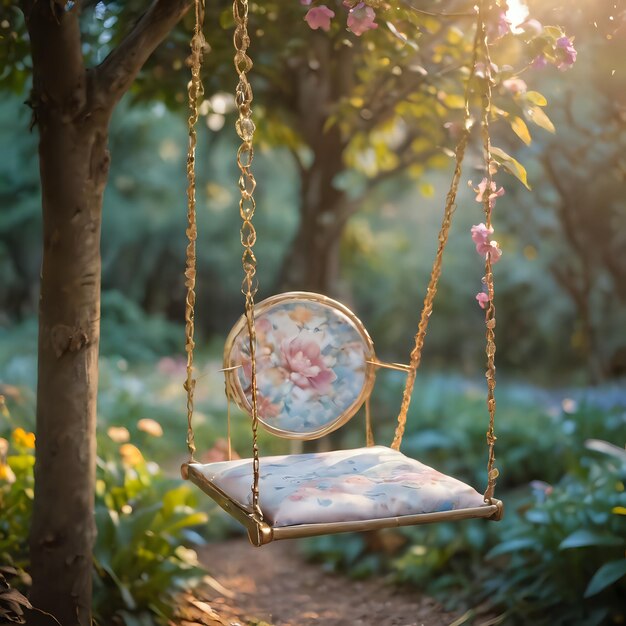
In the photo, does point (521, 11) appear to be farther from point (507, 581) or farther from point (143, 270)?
point (143, 270)

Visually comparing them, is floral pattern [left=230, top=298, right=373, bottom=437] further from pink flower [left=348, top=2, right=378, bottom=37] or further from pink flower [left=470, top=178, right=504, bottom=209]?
pink flower [left=348, top=2, right=378, bottom=37]

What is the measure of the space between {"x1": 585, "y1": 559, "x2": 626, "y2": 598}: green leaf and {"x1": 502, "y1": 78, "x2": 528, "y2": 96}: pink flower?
1535 mm

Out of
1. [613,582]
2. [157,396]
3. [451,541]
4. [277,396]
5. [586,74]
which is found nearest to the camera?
[277,396]

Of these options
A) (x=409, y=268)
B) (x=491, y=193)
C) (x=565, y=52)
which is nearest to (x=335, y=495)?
(x=491, y=193)

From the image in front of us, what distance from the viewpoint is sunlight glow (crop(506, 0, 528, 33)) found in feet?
7.91

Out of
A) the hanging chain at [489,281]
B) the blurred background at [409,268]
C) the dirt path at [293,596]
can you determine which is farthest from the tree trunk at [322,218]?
the hanging chain at [489,281]

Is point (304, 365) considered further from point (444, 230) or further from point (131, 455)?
point (131, 455)

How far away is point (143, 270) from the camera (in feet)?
30.8

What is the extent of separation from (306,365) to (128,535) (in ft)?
2.75

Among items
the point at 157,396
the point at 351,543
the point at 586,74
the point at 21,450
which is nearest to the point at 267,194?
the point at 157,396

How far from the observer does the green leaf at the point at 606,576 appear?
2.68m

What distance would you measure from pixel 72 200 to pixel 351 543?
2.43 meters

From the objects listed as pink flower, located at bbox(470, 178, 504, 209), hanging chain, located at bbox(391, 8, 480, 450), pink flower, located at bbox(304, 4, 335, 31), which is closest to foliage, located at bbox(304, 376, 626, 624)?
hanging chain, located at bbox(391, 8, 480, 450)

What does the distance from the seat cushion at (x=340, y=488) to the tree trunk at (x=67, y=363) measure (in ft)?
1.15
